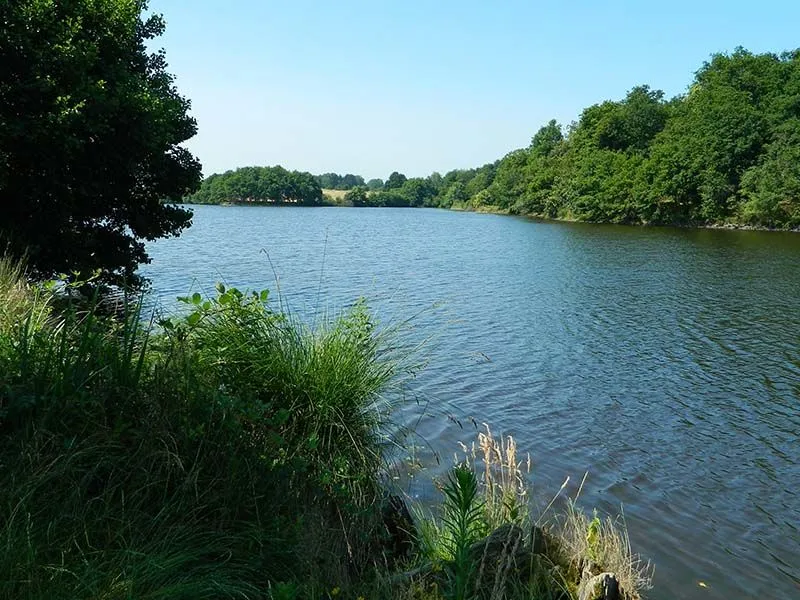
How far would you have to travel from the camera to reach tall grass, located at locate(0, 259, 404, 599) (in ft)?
10.1

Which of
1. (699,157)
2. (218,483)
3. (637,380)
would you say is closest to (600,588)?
(218,483)

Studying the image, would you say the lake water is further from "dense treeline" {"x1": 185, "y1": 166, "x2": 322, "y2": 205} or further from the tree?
the tree

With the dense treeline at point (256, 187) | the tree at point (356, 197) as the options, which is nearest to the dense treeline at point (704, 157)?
the dense treeline at point (256, 187)

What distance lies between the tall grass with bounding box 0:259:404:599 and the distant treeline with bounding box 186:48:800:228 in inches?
2305

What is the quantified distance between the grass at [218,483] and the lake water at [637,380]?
1151 millimetres

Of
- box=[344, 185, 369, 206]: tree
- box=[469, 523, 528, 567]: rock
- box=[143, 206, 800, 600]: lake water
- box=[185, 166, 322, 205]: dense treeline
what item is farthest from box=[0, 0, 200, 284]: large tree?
box=[344, 185, 369, 206]: tree

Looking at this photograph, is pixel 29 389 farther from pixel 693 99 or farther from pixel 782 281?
pixel 693 99

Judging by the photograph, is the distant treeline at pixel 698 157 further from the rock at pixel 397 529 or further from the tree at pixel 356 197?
the tree at pixel 356 197

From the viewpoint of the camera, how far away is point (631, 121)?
89.4 metres

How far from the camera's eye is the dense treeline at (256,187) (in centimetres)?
14525

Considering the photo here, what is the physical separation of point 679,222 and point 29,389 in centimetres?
7034

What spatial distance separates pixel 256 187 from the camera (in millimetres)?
145500

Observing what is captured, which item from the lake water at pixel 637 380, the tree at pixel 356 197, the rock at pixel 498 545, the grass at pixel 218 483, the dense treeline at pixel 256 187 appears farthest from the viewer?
the tree at pixel 356 197

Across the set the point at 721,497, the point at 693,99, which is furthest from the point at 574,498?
the point at 693,99
